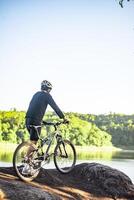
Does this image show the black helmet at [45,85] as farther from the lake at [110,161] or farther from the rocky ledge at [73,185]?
the lake at [110,161]

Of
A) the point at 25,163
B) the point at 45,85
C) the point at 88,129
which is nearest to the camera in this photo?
the point at 25,163

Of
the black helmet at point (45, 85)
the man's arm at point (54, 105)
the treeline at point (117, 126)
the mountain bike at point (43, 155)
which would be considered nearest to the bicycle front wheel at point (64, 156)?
the mountain bike at point (43, 155)

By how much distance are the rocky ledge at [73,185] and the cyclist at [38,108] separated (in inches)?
21.6

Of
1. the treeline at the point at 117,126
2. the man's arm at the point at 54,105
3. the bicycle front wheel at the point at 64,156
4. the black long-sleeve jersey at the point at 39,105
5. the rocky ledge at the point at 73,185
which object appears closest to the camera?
the rocky ledge at the point at 73,185

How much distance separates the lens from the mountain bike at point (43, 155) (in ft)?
26.8

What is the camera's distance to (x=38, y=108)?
866 cm

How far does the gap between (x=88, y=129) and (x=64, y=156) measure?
137714 millimetres

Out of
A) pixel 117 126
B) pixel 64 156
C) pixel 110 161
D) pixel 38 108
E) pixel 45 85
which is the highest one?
pixel 117 126

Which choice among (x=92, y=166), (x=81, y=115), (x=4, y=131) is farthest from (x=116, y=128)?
(x=92, y=166)

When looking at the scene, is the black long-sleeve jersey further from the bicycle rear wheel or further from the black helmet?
the bicycle rear wheel

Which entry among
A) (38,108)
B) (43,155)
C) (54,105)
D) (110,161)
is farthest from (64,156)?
(110,161)

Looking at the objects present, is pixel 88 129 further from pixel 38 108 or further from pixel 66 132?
pixel 38 108

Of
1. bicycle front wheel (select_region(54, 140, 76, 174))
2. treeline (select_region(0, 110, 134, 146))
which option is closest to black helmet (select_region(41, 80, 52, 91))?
bicycle front wheel (select_region(54, 140, 76, 174))

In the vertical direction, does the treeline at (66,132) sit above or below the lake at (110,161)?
above
